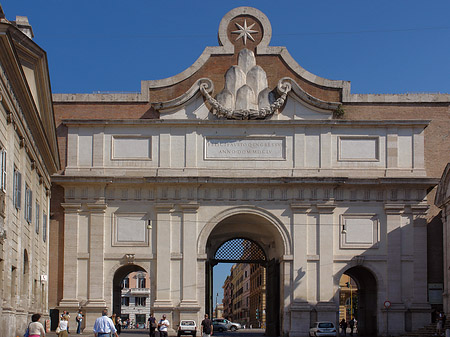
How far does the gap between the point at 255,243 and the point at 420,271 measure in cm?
1083

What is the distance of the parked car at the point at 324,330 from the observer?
41.8m

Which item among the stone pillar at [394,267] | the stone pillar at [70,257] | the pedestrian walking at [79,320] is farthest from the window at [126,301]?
the stone pillar at [394,267]

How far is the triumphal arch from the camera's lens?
4519 cm

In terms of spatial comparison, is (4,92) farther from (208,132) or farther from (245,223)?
(245,223)

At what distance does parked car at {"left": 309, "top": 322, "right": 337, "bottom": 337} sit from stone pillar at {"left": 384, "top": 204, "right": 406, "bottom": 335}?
403 centimetres

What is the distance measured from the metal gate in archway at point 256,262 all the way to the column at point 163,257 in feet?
9.98

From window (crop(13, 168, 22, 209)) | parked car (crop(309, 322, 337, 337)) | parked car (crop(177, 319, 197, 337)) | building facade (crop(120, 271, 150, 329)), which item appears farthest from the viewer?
building facade (crop(120, 271, 150, 329))

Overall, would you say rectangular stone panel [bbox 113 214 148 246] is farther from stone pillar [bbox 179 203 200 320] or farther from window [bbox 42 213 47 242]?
window [bbox 42 213 47 242]

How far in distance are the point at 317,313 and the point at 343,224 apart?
5.02 m

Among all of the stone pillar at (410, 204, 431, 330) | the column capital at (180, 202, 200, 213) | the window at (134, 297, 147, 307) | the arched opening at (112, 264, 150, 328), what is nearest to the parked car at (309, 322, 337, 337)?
the stone pillar at (410, 204, 431, 330)

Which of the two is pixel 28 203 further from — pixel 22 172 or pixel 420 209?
pixel 420 209

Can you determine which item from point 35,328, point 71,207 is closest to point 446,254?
point 71,207

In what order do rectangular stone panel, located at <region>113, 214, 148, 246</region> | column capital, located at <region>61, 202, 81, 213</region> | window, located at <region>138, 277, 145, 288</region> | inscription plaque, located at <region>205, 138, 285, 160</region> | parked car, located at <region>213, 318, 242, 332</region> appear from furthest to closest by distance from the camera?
window, located at <region>138, 277, 145, 288</region> → parked car, located at <region>213, 318, 242, 332</region> → inscription plaque, located at <region>205, 138, 285, 160</region> → rectangular stone panel, located at <region>113, 214, 148, 246</region> → column capital, located at <region>61, 202, 81, 213</region>

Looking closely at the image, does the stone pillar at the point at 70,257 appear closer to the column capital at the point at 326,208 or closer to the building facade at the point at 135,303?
the column capital at the point at 326,208
